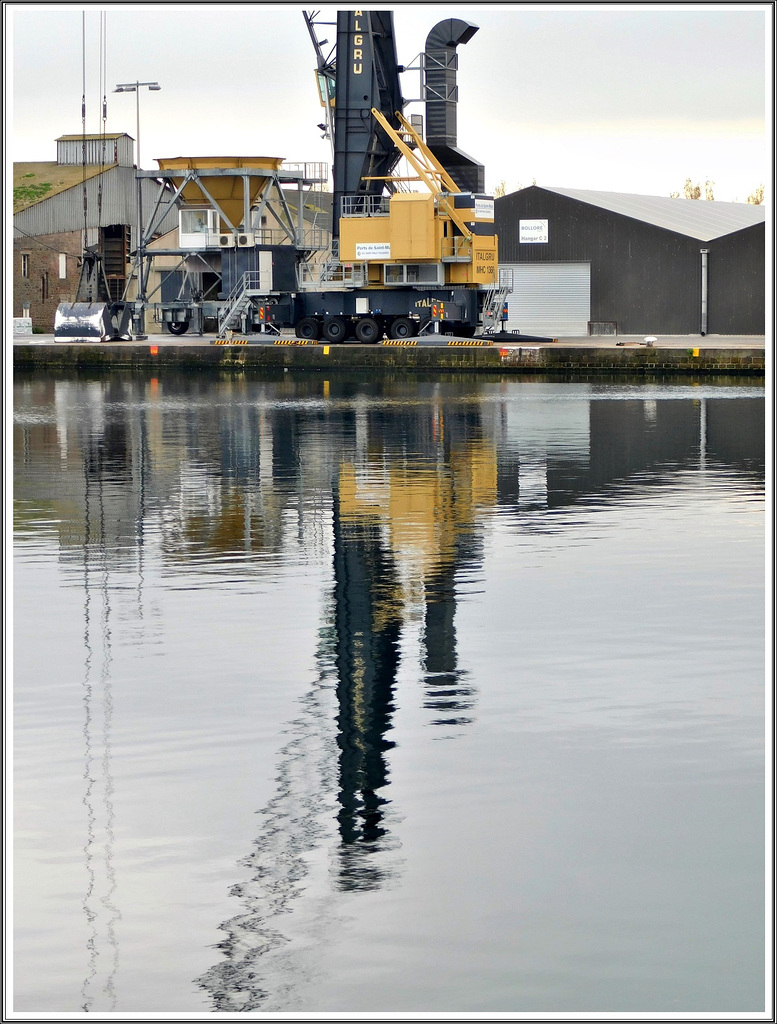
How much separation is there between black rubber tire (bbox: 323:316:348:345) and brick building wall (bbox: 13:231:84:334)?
21.7 metres

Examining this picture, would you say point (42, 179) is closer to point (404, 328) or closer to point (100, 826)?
point (404, 328)

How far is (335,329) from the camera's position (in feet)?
159

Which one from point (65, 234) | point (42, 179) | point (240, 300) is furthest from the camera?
point (42, 179)

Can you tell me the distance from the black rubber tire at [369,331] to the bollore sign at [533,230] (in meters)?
8.75

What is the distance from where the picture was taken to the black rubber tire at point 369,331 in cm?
4794

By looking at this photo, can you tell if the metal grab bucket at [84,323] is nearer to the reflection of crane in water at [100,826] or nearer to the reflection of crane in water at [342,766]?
the reflection of crane in water at [342,766]

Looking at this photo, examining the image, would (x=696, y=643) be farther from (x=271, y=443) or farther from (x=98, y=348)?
(x=98, y=348)

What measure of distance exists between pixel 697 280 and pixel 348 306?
1185 centimetres

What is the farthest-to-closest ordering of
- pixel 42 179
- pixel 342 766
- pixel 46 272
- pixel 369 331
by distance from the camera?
pixel 42 179 → pixel 46 272 → pixel 369 331 → pixel 342 766

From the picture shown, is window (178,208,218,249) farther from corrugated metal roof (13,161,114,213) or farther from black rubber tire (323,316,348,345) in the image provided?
corrugated metal roof (13,161,114,213)

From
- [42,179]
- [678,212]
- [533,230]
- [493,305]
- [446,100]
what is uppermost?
[42,179]

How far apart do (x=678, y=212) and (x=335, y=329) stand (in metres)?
16.1

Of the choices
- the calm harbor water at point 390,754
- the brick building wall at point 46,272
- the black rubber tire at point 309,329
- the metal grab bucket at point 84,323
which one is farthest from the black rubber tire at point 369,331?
the calm harbor water at point 390,754

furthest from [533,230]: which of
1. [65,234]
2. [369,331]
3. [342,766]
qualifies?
[342,766]
